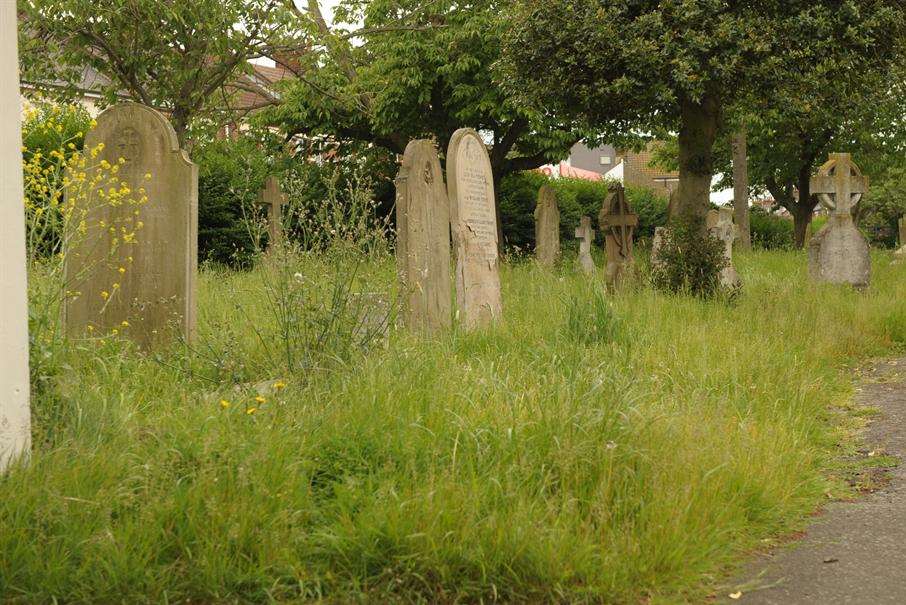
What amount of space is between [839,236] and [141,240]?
9.79 m

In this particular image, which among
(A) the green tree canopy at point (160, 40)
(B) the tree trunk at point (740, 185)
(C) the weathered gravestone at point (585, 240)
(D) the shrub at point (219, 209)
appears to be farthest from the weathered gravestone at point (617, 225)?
(B) the tree trunk at point (740, 185)

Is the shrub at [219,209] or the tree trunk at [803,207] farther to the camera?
the tree trunk at [803,207]

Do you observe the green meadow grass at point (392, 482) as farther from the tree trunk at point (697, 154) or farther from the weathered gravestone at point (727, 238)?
the tree trunk at point (697, 154)

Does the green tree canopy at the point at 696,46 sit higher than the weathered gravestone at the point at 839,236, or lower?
higher

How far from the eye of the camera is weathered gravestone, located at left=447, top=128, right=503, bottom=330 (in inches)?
353

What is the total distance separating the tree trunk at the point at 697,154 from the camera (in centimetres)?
1245

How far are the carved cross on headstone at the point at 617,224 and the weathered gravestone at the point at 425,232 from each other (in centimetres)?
598

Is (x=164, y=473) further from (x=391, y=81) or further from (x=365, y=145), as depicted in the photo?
(x=365, y=145)

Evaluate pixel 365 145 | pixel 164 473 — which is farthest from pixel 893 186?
pixel 164 473

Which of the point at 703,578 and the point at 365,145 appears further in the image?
the point at 365,145

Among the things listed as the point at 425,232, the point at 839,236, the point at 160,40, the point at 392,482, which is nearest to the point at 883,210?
Answer: the point at 839,236

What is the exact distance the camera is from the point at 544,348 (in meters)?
6.45

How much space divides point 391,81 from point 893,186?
34.1 metres

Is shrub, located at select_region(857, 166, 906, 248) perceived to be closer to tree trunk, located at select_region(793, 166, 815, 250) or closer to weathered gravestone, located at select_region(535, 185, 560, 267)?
tree trunk, located at select_region(793, 166, 815, 250)
